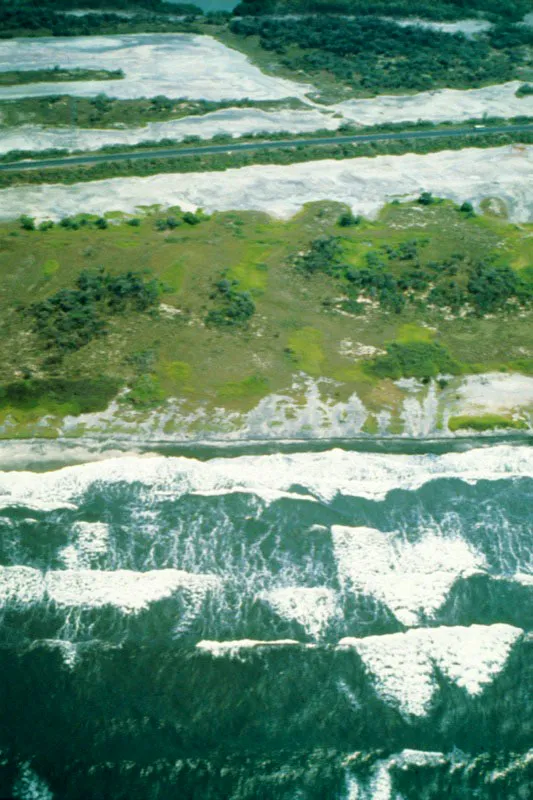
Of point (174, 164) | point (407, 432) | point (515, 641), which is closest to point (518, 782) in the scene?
point (515, 641)

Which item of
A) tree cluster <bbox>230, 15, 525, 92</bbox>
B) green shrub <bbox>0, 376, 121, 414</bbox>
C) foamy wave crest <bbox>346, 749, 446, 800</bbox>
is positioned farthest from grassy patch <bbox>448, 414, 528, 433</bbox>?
tree cluster <bbox>230, 15, 525, 92</bbox>

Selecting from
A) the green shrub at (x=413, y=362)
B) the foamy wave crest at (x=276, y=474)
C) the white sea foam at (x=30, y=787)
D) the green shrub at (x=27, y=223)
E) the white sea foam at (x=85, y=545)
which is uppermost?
the green shrub at (x=27, y=223)

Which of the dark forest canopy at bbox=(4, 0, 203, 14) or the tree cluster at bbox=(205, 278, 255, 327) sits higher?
the dark forest canopy at bbox=(4, 0, 203, 14)

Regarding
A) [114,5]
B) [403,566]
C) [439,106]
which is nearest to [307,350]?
[403,566]

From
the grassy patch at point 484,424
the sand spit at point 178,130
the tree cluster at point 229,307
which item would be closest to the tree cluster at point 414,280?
the tree cluster at point 229,307

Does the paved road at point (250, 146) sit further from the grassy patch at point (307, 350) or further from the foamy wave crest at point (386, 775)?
the foamy wave crest at point (386, 775)

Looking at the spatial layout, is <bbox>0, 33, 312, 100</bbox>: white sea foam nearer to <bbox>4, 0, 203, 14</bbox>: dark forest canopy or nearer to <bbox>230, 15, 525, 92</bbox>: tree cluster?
<bbox>230, 15, 525, 92</bbox>: tree cluster

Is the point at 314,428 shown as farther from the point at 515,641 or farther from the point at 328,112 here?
the point at 328,112
